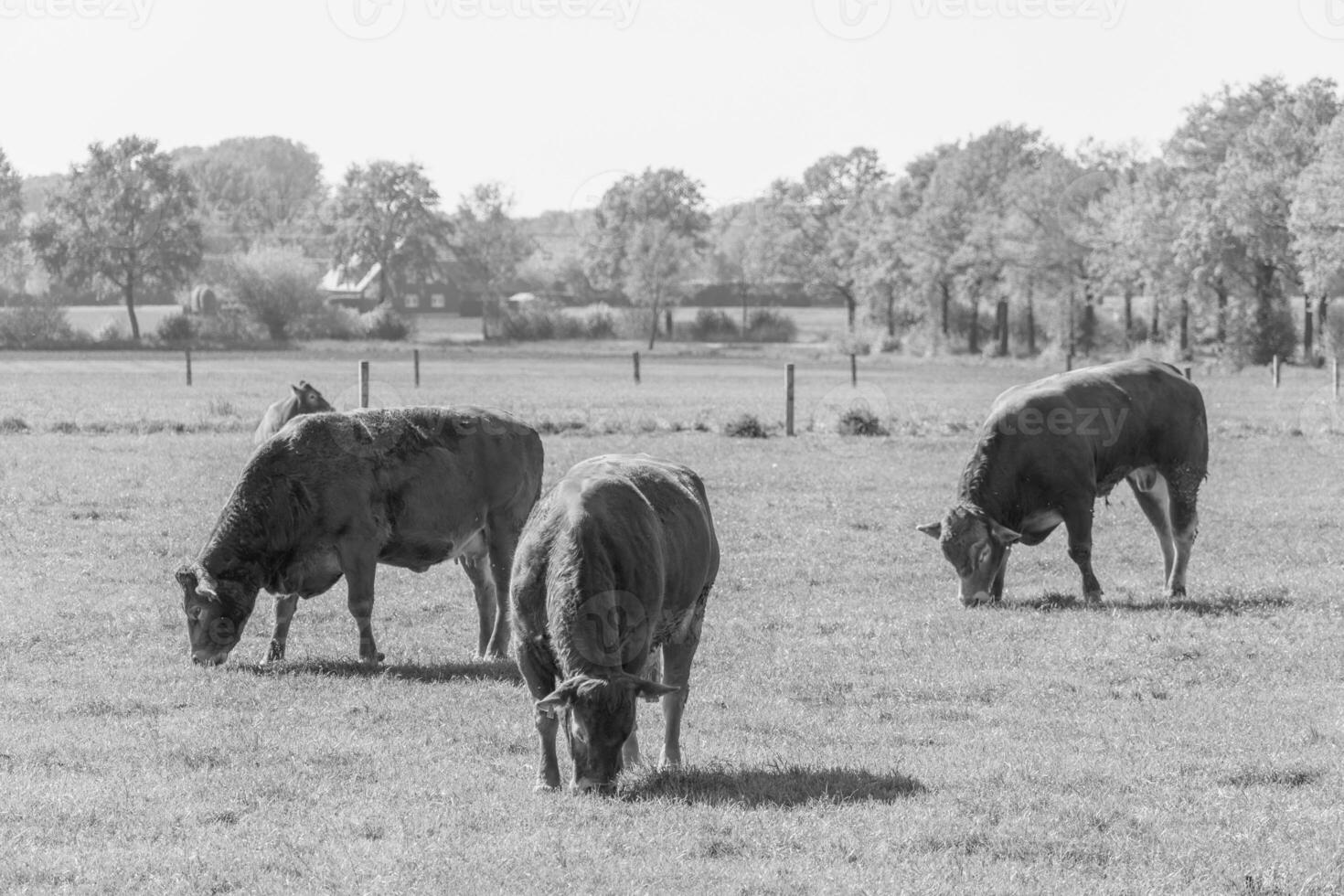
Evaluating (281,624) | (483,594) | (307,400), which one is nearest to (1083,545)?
(483,594)

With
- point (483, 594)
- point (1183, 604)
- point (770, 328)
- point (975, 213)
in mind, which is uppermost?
point (975, 213)

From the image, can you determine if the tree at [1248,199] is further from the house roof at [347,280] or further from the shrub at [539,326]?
the house roof at [347,280]

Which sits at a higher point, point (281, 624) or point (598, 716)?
point (598, 716)

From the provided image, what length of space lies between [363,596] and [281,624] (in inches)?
31.9

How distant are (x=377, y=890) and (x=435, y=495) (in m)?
5.69

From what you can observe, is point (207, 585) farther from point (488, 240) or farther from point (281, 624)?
point (488, 240)

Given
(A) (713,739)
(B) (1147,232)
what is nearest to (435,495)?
(A) (713,739)

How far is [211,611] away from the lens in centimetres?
1182

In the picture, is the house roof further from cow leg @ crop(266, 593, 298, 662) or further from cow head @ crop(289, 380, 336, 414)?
cow leg @ crop(266, 593, 298, 662)

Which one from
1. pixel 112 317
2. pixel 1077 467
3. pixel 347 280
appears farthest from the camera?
pixel 347 280

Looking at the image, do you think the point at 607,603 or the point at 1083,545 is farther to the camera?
the point at 1083,545

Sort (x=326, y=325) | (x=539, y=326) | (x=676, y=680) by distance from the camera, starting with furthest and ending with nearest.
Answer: (x=539, y=326)
(x=326, y=325)
(x=676, y=680)

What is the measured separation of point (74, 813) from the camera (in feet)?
26.1

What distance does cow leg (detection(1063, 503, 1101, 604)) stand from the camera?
49.8ft
